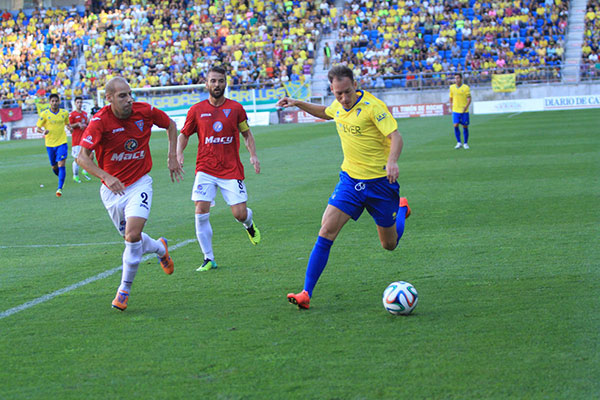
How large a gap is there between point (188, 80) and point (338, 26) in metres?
9.62

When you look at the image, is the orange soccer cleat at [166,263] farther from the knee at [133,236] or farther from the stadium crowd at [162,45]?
the stadium crowd at [162,45]

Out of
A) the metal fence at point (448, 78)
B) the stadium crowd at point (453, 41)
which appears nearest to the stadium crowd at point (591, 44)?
the stadium crowd at point (453, 41)

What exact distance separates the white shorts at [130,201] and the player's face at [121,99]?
670 millimetres

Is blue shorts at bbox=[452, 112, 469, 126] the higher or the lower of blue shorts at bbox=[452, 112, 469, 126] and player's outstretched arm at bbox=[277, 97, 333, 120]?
the lower

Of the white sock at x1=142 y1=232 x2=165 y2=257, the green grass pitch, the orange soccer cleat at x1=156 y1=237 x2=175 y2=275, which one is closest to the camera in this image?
the green grass pitch

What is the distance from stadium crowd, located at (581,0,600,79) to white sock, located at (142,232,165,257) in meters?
34.2

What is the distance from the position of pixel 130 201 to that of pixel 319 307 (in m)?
1.94

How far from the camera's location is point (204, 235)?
25.5ft

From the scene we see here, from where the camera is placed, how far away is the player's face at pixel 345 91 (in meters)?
5.96

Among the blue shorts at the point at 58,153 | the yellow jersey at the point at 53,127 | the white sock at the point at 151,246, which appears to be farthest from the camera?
the yellow jersey at the point at 53,127

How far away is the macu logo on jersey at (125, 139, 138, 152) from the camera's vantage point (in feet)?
21.2

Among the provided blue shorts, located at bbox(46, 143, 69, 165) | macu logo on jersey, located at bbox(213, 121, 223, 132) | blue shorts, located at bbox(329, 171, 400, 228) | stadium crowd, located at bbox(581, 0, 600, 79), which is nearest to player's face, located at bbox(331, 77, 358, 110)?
blue shorts, located at bbox(329, 171, 400, 228)

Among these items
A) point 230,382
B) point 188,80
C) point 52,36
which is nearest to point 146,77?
point 188,80

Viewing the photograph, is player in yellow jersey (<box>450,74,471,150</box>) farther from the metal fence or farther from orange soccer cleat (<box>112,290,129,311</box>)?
the metal fence
